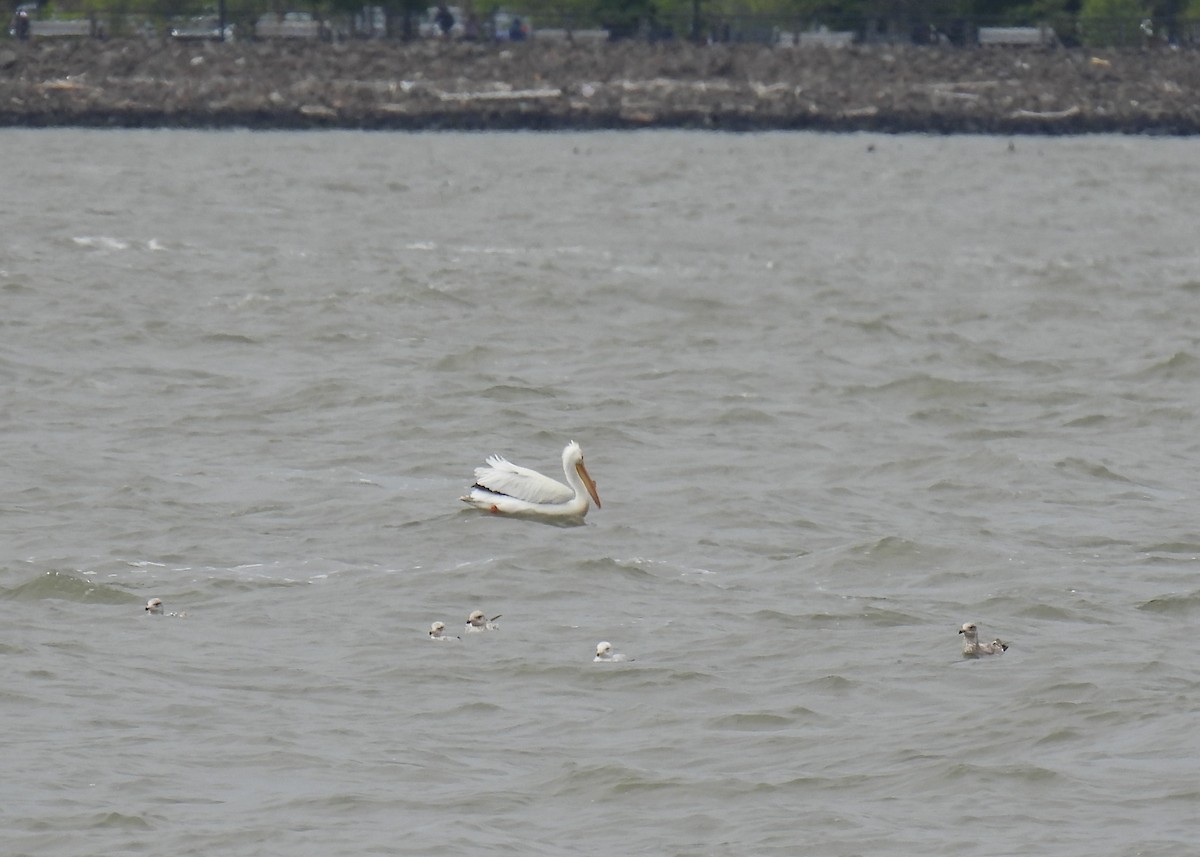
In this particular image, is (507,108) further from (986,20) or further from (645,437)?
(645,437)

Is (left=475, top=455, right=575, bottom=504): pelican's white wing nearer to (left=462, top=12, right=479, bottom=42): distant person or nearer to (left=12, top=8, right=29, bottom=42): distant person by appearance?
(left=462, top=12, right=479, bottom=42): distant person

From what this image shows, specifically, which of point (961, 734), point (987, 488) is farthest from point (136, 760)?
point (987, 488)

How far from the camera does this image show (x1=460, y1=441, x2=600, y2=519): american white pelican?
1450 cm

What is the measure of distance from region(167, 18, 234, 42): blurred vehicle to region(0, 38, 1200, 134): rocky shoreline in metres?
2.35

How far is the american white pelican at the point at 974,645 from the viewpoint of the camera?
1073 cm

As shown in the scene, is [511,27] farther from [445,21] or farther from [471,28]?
[445,21]

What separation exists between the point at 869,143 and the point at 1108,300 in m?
35.7

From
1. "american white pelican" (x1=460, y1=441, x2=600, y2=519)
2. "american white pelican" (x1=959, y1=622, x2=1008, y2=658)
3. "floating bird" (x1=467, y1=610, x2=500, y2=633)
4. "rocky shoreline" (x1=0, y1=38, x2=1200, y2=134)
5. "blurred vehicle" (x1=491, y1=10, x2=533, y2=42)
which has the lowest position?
"rocky shoreline" (x1=0, y1=38, x2=1200, y2=134)

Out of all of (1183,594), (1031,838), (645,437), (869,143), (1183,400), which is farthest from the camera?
(869,143)

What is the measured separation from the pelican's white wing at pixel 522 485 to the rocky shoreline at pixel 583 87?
50.9 meters

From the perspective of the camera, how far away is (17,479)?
14898mm

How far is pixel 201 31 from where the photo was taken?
75.6 metres

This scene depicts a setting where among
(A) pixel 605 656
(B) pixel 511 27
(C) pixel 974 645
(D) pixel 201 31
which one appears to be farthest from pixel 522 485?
(D) pixel 201 31

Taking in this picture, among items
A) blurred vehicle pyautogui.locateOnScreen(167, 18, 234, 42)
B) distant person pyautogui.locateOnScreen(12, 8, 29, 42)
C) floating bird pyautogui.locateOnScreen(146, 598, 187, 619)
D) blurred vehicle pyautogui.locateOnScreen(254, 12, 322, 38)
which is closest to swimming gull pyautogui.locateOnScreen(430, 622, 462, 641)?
floating bird pyautogui.locateOnScreen(146, 598, 187, 619)
